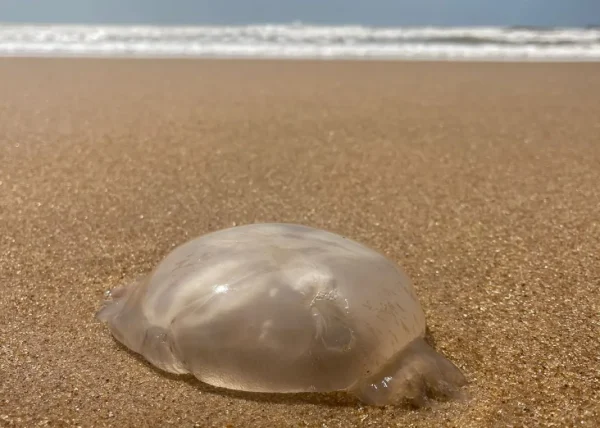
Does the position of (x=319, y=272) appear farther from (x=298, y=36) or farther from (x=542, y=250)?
(x=298, y=36)

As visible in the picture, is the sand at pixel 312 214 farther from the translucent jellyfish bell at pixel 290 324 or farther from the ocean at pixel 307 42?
the ocean at pixel 307 42

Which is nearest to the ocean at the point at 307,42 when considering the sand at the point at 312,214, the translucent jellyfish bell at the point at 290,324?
the sand at the point at 312,214

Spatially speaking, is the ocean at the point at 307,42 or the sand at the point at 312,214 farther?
the ocean at the point at 307,42

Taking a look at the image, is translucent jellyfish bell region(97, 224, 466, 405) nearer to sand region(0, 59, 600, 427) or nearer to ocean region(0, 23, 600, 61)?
sand region(0, 59, 600, 427)

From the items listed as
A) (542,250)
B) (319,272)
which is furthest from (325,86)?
(319,272)

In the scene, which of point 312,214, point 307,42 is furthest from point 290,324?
point 307,42

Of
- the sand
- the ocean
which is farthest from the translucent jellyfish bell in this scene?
the ocean

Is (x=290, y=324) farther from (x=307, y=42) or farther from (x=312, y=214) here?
(x=307, y=42)
